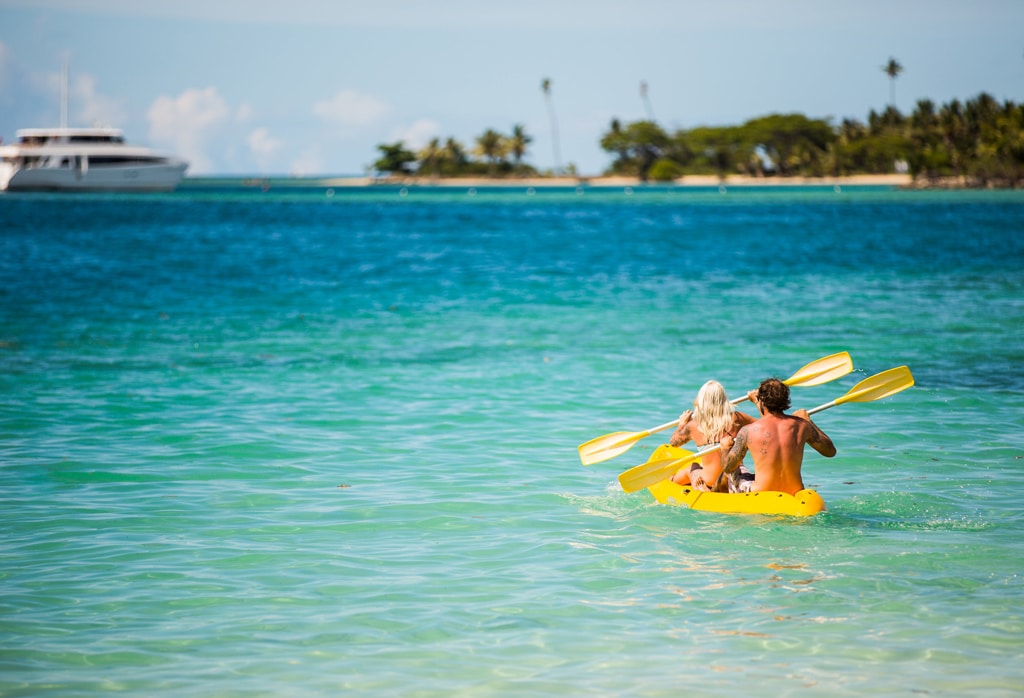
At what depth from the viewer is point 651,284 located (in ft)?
104

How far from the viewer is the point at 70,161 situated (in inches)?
4835

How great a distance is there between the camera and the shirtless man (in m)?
8.80

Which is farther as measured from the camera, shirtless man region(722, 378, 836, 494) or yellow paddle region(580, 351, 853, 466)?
yellow paddle region(580, 351, 853, 466)

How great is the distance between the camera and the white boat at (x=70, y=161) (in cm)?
12125

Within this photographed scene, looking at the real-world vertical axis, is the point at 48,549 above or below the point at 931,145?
below

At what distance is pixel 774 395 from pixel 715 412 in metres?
0.75

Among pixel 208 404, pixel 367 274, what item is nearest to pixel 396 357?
pixel 208 404

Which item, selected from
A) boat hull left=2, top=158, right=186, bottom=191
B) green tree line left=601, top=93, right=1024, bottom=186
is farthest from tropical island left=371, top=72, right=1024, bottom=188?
boat hull left=2, top=158, right=186, bottom=191

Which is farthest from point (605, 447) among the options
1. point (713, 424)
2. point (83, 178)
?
point (83, 178)

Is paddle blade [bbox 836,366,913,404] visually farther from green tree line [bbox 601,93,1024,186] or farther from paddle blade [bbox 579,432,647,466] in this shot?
green tree line [bbox 601,93,1024,186]

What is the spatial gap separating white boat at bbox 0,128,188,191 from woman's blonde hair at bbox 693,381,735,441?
123040 millimetres

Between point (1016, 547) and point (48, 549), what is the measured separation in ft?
25.2

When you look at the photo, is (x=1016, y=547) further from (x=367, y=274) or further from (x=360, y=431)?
(x=367, y=274)

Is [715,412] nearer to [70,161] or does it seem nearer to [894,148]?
[70,161]
